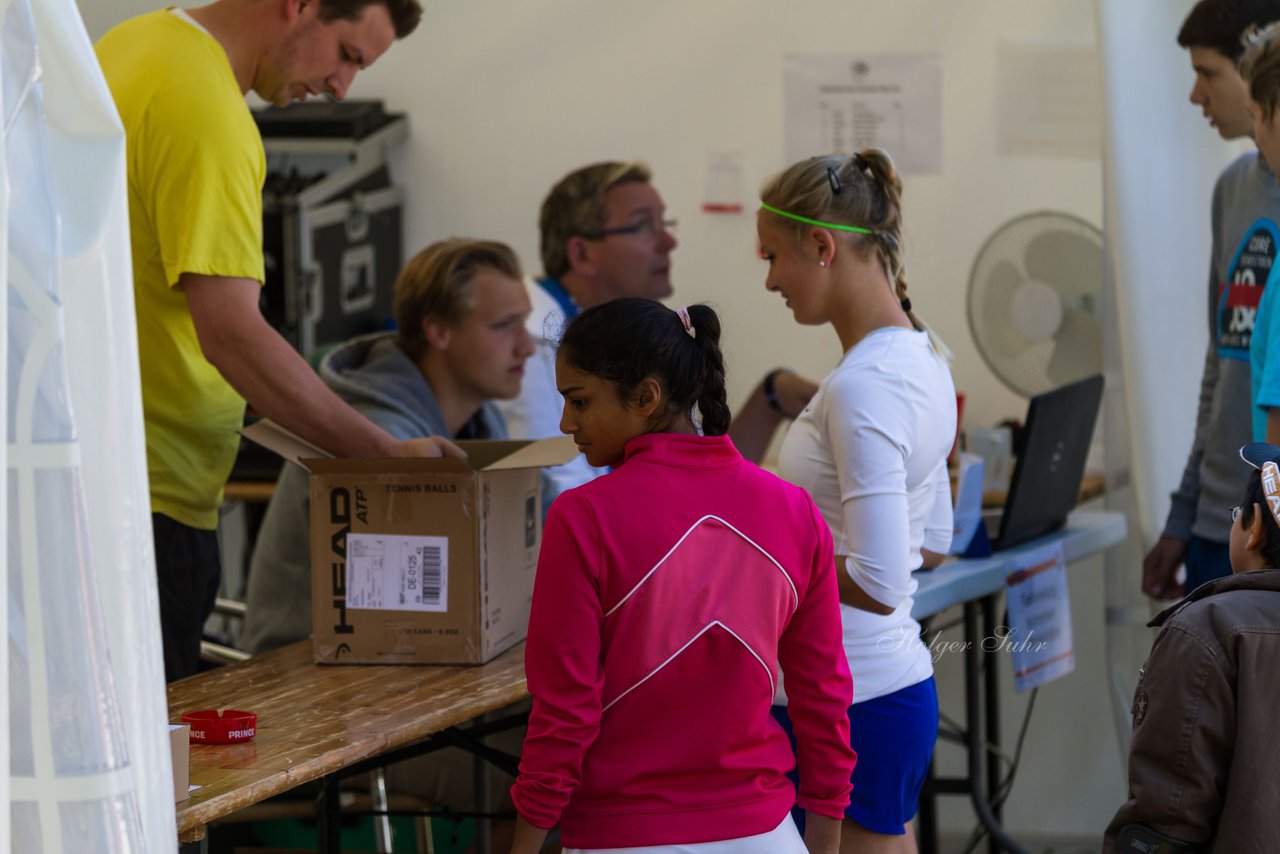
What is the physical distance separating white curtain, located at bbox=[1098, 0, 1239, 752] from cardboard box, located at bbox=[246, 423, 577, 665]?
149 cm

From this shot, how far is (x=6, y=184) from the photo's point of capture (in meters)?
0.96

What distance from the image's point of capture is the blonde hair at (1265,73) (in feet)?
6.37

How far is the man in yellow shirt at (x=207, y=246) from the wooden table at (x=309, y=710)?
0.25 metres

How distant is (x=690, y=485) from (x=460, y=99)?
3.06 m

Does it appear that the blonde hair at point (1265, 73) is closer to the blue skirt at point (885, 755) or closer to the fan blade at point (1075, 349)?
the blue skirt at point (885, 755)

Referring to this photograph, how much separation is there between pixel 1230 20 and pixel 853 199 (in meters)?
1.09

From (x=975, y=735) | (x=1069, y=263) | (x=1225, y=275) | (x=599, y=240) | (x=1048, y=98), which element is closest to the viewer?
(x=1225, y=275)

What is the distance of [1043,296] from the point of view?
11.1ft

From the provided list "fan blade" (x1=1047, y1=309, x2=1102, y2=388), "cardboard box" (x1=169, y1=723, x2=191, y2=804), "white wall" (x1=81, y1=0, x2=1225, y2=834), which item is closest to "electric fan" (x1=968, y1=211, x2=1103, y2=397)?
Answer: "fan blade" (x1=1047, y1=309, x2=1102, y2=388)

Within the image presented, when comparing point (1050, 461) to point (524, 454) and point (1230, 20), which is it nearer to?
point (1230, 20)

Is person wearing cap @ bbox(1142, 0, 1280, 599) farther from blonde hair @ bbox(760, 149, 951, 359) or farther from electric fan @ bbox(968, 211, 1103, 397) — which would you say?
blonde hair @ bbox(760, 149, 951, 359)

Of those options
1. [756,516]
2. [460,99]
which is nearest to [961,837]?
[460,99]

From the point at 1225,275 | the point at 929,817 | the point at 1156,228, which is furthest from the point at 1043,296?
the point at 929,817

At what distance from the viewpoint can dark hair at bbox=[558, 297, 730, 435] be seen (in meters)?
1.42
